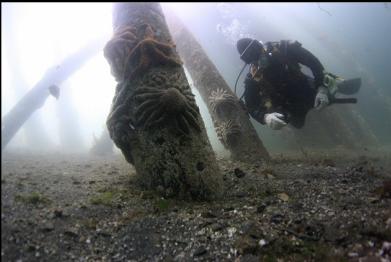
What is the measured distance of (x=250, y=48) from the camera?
22.1 feet

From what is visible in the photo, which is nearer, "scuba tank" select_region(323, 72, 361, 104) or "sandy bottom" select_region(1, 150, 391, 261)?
"sandy bottom" select_region(1, 150, 391, 261)

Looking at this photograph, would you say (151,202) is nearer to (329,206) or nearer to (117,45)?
(329,206)

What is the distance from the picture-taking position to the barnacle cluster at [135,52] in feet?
14.4

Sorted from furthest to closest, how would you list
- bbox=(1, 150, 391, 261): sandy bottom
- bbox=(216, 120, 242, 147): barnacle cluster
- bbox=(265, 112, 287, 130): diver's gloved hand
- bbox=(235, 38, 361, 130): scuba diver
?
bbox=(235, 38, 361, 130): scuba diver
bbox=(216, 120, 242, 147): barnacle cluster
bbox=(265, 112, 287, 130): diver's gloved hand
bbox=(1, 150, 391, 261): sandy bottom

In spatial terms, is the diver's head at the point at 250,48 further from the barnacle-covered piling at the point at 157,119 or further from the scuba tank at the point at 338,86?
the barnacle-covered piling at the point at 157,119

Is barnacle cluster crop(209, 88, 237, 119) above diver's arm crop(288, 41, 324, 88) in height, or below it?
below

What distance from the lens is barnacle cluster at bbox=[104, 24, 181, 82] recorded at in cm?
438

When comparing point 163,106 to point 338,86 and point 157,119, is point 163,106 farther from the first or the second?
point 338,86

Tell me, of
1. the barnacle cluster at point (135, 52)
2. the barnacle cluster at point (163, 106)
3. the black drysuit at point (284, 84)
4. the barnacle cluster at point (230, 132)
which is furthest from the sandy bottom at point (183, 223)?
the black drysuit at point (284, 84)

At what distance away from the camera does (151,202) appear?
12.2 ft

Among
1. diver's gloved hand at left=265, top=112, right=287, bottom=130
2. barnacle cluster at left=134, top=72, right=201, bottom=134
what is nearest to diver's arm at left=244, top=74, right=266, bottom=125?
diver's gloved hand at left=265, top=112, right=287, bottom=130

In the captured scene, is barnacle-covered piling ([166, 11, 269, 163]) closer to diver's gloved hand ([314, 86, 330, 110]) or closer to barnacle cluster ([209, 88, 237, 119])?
barnacle cluster ([209, 88, 237, 119])

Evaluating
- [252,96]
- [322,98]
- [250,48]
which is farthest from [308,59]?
[252,96]

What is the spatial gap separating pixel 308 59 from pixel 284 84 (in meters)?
0.72
